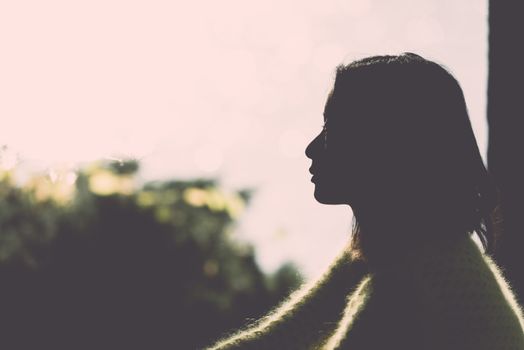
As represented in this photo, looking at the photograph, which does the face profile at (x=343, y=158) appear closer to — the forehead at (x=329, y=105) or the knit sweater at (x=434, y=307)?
the forehead at (x=329, y=105)

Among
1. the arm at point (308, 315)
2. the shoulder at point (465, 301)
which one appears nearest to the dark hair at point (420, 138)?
the shoulder at point (465, 301)

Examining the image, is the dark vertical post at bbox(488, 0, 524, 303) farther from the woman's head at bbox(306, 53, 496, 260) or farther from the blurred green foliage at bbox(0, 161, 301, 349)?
the blurred green foliage at bbox(0, 161, 301, 349)

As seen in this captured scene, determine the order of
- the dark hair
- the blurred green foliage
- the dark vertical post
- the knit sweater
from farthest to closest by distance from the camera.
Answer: the blurred green foliage, the dark vertical post, the dark hair, the knit sweater

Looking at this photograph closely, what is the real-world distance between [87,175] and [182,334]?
3.87 m

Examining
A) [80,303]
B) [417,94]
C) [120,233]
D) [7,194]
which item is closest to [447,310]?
[417,94]

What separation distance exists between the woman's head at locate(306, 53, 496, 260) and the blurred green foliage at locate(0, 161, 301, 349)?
713 cm

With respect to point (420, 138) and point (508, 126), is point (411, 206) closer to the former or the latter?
point (420, 138)

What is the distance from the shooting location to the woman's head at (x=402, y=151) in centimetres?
190

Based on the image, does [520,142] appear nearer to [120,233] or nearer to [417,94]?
[417,94]

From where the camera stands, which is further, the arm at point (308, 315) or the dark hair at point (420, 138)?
the arm at point (308, 315)

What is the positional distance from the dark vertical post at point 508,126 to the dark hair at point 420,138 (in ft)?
1.90

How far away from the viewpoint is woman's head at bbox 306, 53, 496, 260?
74.8 inches

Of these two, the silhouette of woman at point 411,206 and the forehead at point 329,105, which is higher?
the forehead at point 329,105

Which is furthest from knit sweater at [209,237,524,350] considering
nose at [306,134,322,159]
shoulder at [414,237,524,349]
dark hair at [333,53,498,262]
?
nose at [306,134,322,159]
